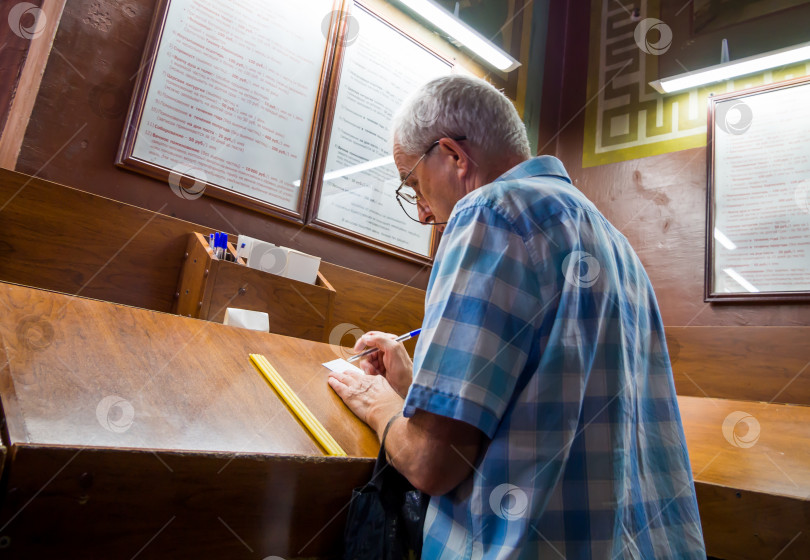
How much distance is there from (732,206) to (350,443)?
2658 mm

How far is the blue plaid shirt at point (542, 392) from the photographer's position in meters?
0.76

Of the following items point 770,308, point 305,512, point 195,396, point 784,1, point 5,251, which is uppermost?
point 784,1

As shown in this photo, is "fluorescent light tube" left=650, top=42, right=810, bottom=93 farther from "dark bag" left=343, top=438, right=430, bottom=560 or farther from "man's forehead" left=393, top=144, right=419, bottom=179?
"dark bag" left=343, top=438, right=430, bottom=560

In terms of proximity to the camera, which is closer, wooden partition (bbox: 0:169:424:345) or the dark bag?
the dark bag

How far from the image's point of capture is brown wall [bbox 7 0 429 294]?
1.66 m

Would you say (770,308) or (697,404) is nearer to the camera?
(697,404)

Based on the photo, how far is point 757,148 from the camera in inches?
110

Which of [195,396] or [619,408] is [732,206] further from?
[195,396]

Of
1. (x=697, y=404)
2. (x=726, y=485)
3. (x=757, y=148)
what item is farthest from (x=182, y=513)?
(x=757, y=148)

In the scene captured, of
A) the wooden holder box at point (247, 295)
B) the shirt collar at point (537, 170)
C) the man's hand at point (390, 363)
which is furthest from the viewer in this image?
the wooden holder box at point (247, 295)

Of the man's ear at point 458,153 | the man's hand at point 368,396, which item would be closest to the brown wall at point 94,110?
the man's hand at point 368,396

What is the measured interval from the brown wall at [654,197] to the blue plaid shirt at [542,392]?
2.16 m

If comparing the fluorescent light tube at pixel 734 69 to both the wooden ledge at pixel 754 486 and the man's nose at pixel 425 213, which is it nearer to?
the wooden ledge at pixel 754 486

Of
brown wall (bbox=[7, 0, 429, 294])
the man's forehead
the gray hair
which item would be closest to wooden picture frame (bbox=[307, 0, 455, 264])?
brown wall (bbox=[7, 0, 429, 294])
